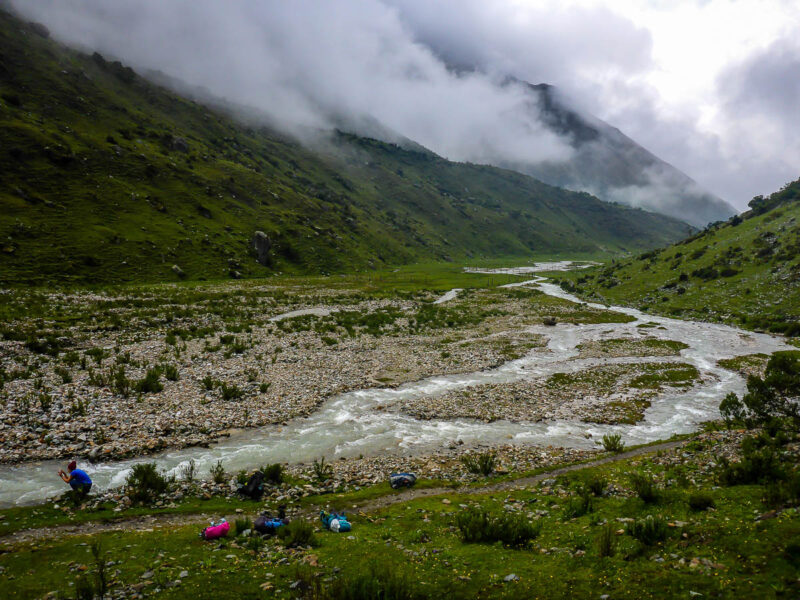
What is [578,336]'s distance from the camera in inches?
2188

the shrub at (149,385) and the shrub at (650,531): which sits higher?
the shrub at (650,531)

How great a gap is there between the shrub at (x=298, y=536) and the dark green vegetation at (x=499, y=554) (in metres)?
0.05

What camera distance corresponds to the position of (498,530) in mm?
11398

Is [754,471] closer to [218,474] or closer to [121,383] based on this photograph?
[218,474]

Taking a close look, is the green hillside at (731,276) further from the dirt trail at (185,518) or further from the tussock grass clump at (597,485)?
the tussock grass clump at (597,485)

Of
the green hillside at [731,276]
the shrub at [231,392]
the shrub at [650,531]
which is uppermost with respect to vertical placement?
the green hillside at [731,276]

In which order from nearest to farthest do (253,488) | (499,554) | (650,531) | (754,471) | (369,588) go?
(369,588)
(650,531)
(499,554)
(754,471)
(253,488)

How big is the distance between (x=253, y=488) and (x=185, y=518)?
2536mm

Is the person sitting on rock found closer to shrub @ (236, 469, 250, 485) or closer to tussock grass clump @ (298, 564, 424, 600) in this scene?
shrub @ (236, 469, 250, 485)

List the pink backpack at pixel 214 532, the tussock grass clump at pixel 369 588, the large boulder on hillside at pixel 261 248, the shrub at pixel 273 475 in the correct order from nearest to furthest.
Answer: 1. the tussock grass clump at pixel 369 588
2. the pink backpack at pixel 214 532
3. the shrub at pixel 273 475
4. the large boulder on hillside at pixel 261 248

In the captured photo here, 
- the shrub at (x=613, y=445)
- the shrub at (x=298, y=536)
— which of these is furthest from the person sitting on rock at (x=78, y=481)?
the shrub at (x=613, y=445)

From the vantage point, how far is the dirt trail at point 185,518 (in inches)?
498

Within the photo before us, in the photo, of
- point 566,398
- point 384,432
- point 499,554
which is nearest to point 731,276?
point 566,398

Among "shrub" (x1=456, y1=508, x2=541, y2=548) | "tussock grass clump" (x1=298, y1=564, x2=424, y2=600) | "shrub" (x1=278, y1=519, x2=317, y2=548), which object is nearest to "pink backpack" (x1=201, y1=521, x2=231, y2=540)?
"shrub" (x1=278, y1=519, x2=317, y2=548)
